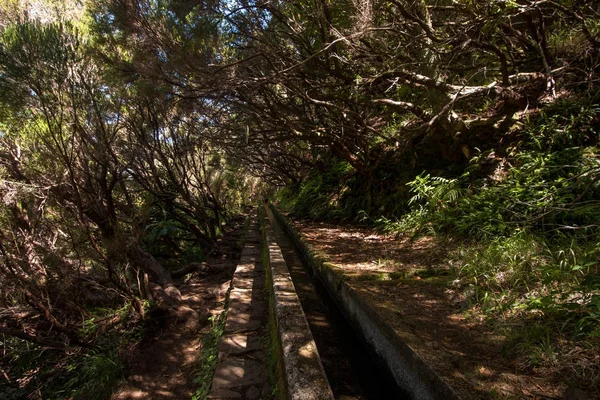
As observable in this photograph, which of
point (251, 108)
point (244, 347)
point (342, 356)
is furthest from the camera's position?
point (251, 108)

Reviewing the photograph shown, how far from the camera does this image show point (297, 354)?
7.38 ft

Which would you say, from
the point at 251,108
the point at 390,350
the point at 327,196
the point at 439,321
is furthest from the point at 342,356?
the point at 327,196

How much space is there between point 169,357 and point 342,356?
2233mm

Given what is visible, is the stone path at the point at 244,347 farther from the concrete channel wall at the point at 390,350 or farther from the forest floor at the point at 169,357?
the concrete channel wall at the point at 390,350

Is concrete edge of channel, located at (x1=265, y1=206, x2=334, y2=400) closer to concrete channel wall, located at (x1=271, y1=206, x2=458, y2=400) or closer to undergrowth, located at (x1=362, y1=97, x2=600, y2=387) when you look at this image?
concrete channel wall, located at (x1=271, y1=206, x2=458, y2=400)

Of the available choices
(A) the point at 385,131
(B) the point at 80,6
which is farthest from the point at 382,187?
(B) the point at 80,6

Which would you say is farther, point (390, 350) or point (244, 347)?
point (244, 347)

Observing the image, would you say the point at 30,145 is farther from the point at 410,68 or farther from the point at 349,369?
the point at 410,68

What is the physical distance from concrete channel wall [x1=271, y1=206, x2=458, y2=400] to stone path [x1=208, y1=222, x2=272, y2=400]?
1014 mm

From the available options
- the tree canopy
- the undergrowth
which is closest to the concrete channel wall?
the undergrowth

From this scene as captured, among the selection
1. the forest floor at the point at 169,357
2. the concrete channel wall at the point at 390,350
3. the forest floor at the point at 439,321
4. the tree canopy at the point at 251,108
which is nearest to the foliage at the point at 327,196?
the tree canopy at the point at 251,108

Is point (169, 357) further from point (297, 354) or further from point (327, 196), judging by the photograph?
point (327, 196)

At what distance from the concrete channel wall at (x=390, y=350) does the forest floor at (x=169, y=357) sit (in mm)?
1847

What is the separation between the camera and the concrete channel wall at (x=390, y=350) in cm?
174
